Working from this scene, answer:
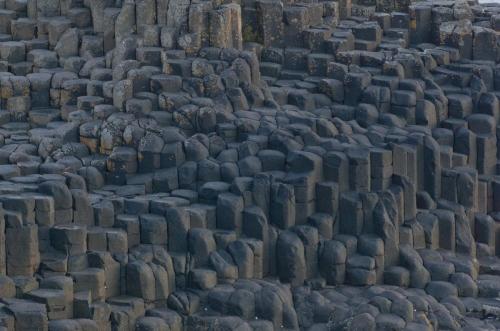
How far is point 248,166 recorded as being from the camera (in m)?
50.9

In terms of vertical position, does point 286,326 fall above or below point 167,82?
below

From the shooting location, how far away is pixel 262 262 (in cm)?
5019

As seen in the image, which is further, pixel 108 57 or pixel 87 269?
pixel 108 57

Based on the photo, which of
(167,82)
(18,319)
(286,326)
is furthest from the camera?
(167,82)

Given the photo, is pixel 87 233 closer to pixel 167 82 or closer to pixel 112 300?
pixel 112 300

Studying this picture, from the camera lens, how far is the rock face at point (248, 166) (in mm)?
48219

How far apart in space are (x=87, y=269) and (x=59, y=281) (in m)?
1.08

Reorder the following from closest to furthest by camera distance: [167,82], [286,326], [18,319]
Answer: [18,319] < [286,326] < [167,82]

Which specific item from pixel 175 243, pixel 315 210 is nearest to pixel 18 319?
pixel 175 243

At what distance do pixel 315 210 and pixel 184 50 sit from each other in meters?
5.11

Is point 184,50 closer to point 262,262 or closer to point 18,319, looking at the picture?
point 262,262

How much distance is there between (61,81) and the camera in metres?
54.1

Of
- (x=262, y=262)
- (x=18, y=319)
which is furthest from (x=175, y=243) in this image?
(x=18, y=319)

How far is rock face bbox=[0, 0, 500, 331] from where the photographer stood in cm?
4822
